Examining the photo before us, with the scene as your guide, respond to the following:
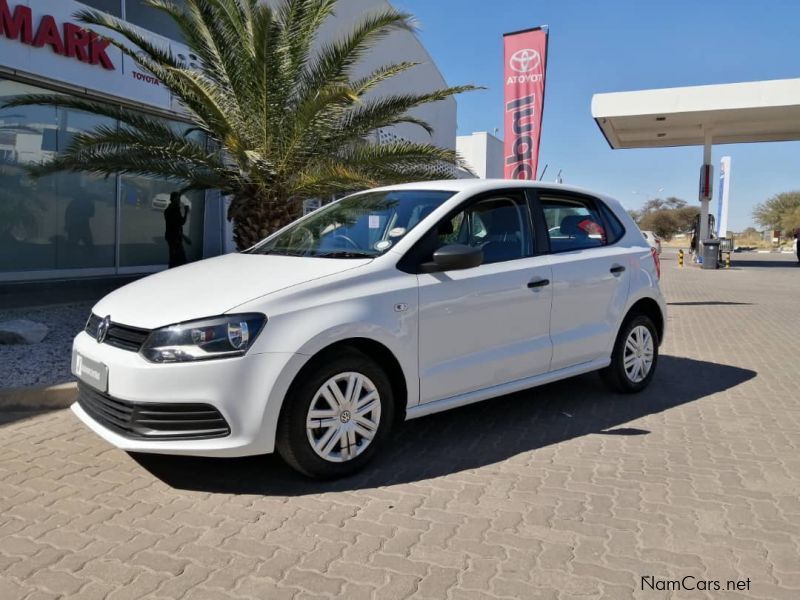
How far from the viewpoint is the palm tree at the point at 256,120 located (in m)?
8.38

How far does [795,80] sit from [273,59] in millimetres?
21483

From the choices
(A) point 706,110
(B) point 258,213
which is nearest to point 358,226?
(B) point 258,213

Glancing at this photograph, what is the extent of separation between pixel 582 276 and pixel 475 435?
1.46 m

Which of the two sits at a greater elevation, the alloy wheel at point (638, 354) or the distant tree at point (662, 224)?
the distant tree at point (662, 224)

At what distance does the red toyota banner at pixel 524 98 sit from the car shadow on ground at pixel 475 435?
6346 mm

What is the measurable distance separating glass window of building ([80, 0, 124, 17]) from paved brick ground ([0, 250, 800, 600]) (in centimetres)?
1059

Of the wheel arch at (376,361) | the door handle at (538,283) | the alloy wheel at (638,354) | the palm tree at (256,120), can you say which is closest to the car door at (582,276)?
the door handle at (538,283)

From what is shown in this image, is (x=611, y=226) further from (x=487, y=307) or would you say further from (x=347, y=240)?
(x=347, y=240)

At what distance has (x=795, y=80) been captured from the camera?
23000 millimetres

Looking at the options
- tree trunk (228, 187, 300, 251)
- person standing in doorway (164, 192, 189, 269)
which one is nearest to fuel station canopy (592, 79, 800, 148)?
person standing in doorway (164, 192, 189, 269)

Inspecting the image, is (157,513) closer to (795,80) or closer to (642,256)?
(642,256)

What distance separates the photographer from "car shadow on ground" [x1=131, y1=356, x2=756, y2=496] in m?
3.84

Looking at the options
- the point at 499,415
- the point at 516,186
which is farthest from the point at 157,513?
the point at 516,186

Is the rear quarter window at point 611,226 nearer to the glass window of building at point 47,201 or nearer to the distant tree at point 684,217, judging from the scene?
the glass window of building at point 47,201
